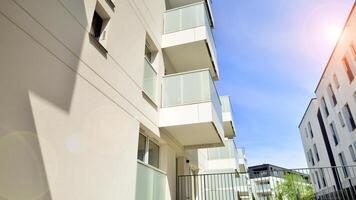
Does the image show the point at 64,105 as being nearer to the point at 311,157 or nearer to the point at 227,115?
the point at 227,115

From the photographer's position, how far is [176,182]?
9500 mm

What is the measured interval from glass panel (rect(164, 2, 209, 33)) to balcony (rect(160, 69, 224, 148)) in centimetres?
258

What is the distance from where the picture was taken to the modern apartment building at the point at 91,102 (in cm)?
293

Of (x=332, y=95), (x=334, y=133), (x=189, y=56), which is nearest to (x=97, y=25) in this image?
(x=189, y=56)

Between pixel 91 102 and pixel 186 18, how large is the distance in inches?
271

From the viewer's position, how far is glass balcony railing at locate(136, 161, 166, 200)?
6024 millimetres

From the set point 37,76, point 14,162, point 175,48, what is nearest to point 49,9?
point 37,76

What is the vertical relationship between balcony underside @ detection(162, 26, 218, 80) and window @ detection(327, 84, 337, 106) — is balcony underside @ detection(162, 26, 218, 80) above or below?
below

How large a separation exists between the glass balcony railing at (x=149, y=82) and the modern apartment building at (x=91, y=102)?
0.07 m

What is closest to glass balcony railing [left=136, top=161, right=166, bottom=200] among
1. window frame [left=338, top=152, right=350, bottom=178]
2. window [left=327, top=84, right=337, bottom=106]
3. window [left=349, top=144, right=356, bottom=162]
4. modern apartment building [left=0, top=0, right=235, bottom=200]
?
modern apartment building [left=0, top=0, right=235, bottom=200]

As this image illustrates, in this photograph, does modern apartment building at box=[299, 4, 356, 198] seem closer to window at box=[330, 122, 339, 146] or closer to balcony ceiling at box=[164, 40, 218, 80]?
window at box=[330, 122, 339, 146]

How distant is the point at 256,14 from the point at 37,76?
9.02m

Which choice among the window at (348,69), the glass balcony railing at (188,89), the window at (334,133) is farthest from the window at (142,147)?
the window at (334,133)

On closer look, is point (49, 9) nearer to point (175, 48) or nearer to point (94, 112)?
point (94, 112)
